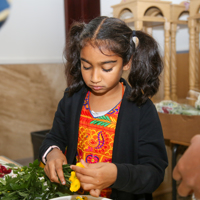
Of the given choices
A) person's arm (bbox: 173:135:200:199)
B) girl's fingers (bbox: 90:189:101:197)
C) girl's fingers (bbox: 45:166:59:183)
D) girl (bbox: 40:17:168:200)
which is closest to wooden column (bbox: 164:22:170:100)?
girl (bbox: 40:17:168:200)

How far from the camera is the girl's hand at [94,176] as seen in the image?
2.01 feet

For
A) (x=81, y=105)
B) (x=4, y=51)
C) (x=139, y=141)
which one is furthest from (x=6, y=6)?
(x=139, y=141)

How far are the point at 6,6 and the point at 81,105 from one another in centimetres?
189

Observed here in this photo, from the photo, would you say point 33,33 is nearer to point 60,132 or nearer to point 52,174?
point 60,132

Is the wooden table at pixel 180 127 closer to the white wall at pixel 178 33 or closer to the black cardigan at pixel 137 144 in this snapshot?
the black cardigan at pixel 137 144

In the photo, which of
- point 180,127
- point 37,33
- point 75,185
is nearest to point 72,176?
point 75,185

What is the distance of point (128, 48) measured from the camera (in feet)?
2.92

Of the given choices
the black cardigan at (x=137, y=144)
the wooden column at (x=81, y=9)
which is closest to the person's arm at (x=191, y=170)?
the black cardigan at (x=137, y=144)

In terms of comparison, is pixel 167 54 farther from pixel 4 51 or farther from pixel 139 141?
pixel 4 51

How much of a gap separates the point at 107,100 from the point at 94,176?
0.40m

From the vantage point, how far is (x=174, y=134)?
1.58m

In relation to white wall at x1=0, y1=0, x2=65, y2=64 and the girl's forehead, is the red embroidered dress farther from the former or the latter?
white wall at x1=0, y1=0, x2=65, y2=64

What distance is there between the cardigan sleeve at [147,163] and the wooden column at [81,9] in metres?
1.84

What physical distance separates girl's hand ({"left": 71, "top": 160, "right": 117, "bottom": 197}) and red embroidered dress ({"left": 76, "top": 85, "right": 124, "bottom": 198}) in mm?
278
